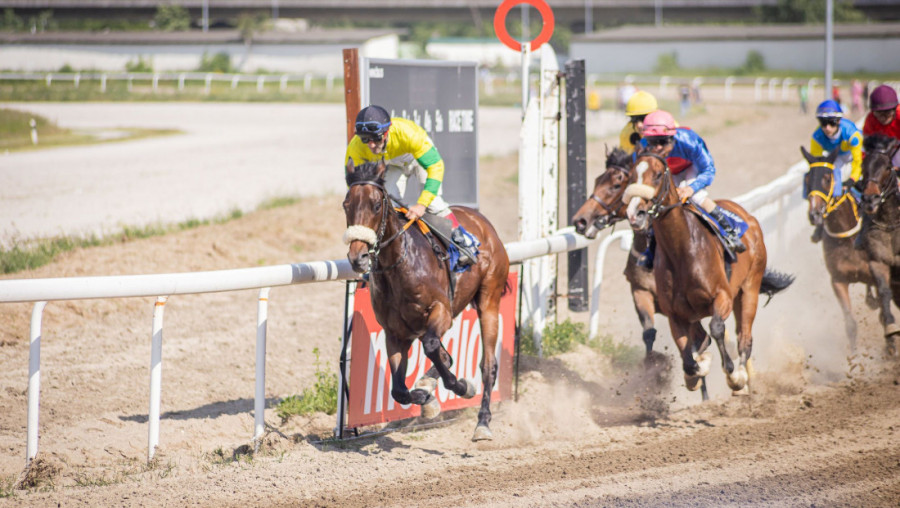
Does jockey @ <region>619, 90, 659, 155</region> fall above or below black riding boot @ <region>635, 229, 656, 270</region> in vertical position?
above

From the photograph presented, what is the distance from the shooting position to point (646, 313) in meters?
6.83

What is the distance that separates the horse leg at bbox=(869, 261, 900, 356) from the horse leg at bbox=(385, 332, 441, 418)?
4242mm

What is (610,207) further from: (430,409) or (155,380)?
(155,380)

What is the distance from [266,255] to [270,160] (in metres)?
8.62

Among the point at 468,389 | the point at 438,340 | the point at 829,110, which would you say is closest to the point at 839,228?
the point at 829,110

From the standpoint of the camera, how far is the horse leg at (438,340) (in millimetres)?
5090

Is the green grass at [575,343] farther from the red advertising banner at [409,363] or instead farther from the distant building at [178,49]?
the distant building at [178,49]

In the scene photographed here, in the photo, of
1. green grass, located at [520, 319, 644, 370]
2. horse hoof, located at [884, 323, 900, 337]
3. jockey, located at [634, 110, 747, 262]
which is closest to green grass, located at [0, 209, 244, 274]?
green grass, located at [520, 319, 644, 370]

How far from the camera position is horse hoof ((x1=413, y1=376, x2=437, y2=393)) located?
5.16 metres

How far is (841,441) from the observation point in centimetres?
527

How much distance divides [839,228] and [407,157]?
4.46m

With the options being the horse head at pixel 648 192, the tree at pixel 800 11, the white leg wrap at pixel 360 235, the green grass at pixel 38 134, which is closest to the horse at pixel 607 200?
the horse head at pixel 648 192

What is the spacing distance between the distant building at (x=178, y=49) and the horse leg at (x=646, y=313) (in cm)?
3703

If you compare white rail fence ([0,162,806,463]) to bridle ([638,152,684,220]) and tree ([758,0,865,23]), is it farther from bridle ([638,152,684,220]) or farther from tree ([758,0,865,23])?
tree ([758,0,865,23])
